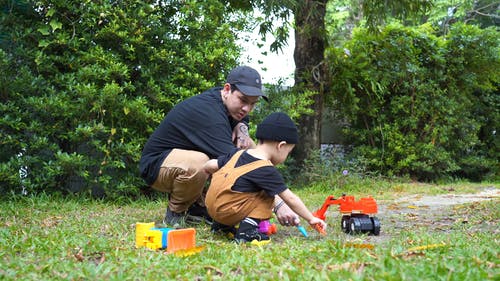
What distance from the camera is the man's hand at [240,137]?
4.39 m

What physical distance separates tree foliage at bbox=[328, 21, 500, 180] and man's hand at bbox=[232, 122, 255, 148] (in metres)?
4.78

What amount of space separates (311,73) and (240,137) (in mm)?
4531

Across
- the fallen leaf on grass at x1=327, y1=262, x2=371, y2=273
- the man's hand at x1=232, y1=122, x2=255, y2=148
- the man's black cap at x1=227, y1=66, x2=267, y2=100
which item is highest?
the man's black cap at x1=227, y1=66, x2=267, y2=100

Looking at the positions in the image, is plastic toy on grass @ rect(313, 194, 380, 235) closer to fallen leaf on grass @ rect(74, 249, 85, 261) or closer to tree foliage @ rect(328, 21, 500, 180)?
fallen leaf on grass @ rect(74, 249, 85, 261)

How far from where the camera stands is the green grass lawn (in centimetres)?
239

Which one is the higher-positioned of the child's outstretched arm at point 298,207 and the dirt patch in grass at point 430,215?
the child's outstretched arm at point 298,207

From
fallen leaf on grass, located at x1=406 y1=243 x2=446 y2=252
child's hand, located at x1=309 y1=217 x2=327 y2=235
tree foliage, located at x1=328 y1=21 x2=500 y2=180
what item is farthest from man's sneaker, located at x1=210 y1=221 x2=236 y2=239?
tree foliage, located at x1=328 y1=21 x2=500 y2=180

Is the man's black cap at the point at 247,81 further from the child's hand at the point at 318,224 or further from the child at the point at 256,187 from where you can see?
the child's hand at the point at 318,224

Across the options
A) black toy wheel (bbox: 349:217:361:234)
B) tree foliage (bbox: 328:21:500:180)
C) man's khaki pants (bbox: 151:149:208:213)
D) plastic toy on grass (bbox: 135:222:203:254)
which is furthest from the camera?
tree foliage (bbox: 328:21:500:180)

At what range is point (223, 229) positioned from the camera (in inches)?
156

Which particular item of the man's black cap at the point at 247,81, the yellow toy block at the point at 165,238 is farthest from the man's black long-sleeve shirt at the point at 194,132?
the yellow toy block at the point at 165,238

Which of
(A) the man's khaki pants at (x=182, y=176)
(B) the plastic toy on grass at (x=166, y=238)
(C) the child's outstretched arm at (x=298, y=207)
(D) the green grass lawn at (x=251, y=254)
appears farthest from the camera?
(A) the man's khaki pants at (x=182, y=176)

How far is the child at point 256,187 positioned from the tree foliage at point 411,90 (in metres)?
5.49

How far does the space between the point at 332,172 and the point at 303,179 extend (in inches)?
17.3
